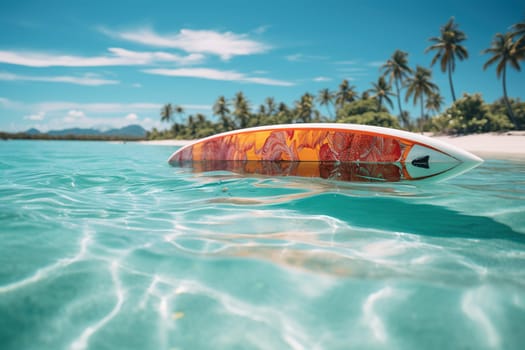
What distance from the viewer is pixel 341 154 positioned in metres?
5.59

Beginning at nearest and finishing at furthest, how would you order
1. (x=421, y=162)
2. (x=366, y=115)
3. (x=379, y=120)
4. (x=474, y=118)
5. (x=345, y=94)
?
(x=421, y=162)
(x=474, y=118)
(x=379, y=120)
(x=366, y=115)
(x=345, y=94)

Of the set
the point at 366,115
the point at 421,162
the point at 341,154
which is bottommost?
the point at 421,162

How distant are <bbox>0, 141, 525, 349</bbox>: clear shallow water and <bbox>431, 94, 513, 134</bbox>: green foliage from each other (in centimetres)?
2851

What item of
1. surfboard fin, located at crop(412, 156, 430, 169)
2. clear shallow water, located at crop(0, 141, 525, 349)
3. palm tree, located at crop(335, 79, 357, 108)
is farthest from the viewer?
palm tree, located at crop(335, 79, 357, 108)

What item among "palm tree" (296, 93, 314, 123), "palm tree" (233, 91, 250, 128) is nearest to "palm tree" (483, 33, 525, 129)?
"palm tree" (296, 93, 314, 123)

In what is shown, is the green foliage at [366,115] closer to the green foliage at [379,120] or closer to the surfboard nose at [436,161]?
the green foliage at [379,120]

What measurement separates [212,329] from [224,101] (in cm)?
5505

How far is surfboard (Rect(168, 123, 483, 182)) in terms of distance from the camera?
4781 millimetres

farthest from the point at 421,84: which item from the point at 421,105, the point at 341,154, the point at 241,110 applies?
the point at 341,154

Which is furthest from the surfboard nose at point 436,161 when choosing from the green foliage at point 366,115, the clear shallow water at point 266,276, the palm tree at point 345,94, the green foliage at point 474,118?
the palm tree at point 345,94

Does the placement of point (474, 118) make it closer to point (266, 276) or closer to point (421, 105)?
point (421, 105)

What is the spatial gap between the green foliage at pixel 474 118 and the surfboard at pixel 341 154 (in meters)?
26.2

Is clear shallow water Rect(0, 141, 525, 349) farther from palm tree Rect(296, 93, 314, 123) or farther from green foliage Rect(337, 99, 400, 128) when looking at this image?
palm tree Rect(296, 93, 314, 123)

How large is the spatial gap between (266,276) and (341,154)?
4.39 metres
